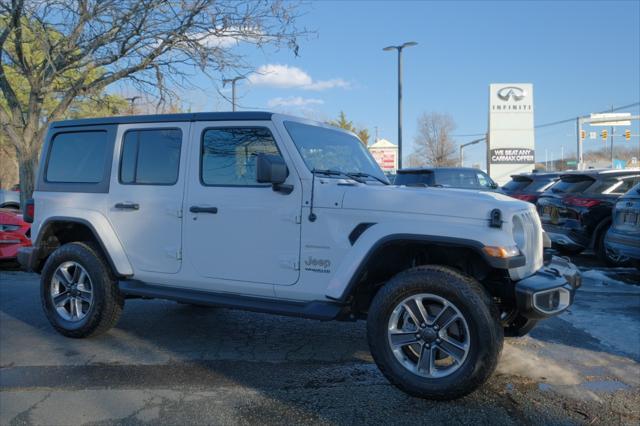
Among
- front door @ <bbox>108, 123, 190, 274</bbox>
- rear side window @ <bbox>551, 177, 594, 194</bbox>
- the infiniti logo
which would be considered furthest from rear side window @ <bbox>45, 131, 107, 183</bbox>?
the infiniti logo

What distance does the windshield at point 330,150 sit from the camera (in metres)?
4.39

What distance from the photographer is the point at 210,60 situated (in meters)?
11.9

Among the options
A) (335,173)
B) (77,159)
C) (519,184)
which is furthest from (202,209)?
(519,184)

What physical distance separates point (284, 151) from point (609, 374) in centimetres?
299

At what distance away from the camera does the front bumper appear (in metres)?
3.46

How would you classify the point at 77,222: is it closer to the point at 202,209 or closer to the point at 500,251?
the point at 202,209

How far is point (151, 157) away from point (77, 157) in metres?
0.98

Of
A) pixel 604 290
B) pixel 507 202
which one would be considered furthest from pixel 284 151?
pixel 604 290

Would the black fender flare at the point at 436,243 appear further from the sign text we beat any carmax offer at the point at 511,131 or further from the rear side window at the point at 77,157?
the sign text we beat any carmax offer at the point at 511,131

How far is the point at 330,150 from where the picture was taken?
184 inches

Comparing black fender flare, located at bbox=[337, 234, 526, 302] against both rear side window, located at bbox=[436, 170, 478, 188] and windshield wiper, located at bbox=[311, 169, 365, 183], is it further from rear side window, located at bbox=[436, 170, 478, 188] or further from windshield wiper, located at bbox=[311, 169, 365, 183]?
rear side window, located at bbox=[436, 170, 478, 188]

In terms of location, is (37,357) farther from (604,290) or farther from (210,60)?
(210,60)

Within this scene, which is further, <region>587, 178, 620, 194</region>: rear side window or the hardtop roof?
<region>587, 178, 620, 194</region>: rear side window

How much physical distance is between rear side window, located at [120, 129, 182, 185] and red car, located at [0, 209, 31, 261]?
15.3 feet
